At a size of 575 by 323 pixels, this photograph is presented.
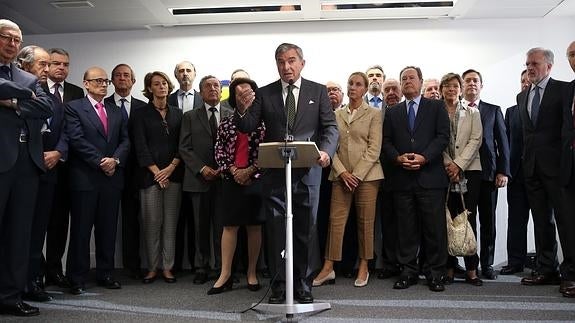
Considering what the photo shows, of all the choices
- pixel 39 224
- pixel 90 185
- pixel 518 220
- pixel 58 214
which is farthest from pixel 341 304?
pixel 58 214

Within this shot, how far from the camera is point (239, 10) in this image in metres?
6.85

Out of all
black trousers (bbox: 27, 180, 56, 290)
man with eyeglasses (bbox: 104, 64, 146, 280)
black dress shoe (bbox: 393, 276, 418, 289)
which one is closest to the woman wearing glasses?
man with eyeglasses (bbox: 104, 64, 146, 280)

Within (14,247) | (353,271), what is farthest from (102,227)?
(353,271)

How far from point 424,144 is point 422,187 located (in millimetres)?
333

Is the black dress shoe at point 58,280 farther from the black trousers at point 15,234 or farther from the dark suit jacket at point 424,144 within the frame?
the dark suit jacket at point 424,144

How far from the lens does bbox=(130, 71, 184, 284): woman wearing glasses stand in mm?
4680

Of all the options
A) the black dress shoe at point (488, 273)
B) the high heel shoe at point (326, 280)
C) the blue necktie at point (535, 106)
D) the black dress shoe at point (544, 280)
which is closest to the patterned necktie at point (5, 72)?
the high heel shoe at point (326, 280)

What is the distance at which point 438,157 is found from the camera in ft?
14.1

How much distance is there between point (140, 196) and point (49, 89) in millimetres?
1132

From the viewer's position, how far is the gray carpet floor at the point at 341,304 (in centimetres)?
338

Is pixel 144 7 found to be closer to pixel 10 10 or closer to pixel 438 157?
pixel 10 10

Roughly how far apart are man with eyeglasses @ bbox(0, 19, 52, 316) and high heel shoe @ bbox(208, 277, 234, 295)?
120cm

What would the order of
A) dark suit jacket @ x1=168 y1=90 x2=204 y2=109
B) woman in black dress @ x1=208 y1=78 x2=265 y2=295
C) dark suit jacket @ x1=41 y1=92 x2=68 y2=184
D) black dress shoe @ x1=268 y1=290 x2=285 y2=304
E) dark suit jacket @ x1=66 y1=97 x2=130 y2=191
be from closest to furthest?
black dress shoe @ x1=268 y1=290 x2=285 y2=304, dark suit jacket @ x1=41 y1=92 x2=68 y2=184, woman in black dress @ x1=208 y1=78 x2=265 y2=295, dark suit jacket @ x1=66 y1=97 x2=130 y2=191, dark suit jacket @ x1=168 y1=90 x2=204 y2=109

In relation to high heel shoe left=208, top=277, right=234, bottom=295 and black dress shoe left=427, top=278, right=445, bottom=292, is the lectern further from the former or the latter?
black dress shoe left=427, top=278, right=445, bottom=292
